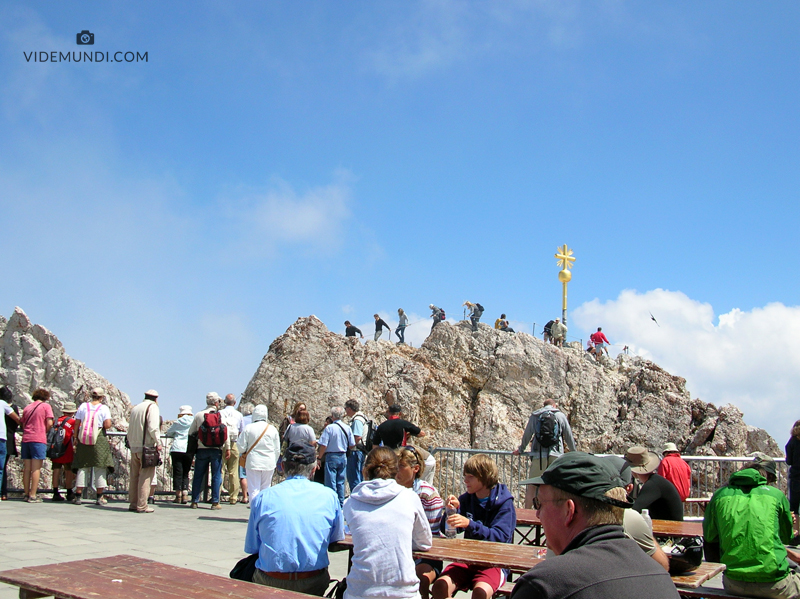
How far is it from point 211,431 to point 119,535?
2.67 meters

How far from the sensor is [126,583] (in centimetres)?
346

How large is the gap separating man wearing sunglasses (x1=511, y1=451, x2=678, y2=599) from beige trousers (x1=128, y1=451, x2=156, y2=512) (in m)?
8.98

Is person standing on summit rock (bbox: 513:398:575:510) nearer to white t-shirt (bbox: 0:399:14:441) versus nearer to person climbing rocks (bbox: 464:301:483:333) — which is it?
white t-shirt (bbox: 0:399:14:441)

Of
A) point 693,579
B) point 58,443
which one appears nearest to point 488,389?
point 58,443

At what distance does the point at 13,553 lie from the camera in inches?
254

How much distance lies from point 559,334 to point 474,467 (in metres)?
21.0

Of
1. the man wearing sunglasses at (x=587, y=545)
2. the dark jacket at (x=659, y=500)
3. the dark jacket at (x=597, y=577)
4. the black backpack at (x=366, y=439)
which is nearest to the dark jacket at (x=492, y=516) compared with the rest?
the dark jacket at (x=659, y=500)

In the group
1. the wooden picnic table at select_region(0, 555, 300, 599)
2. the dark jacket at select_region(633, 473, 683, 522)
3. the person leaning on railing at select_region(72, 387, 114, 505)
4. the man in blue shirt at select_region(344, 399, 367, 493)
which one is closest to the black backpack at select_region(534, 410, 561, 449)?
the man in blue shirt at select_region(344, 399, 367, 493)

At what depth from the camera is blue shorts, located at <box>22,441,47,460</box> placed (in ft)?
33.9

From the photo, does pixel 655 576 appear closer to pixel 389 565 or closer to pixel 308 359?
pixel 389 565

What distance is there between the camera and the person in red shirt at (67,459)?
34.3 feet

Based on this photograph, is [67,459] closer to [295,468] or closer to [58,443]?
[58,443]

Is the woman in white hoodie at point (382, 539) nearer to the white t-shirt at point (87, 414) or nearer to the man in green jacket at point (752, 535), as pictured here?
the man in green jacket at point (752, 535)

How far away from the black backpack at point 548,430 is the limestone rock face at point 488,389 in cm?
928
